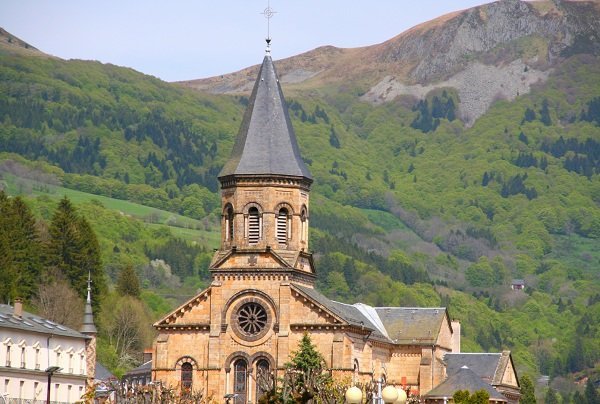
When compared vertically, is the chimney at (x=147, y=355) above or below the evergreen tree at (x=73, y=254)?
below

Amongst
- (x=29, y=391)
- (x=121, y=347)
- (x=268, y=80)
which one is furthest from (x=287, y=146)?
(x=121, y=347)

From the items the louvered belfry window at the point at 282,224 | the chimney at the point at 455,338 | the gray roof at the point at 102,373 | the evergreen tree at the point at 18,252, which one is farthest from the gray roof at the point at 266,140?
the evergreen tree at the point at 18,252

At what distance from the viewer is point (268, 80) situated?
4390 inches

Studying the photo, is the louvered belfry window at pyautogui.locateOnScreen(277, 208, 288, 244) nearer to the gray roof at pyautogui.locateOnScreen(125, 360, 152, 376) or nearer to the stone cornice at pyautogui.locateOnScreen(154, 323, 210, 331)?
the stone cornice at pyautogui.locateOnScreen(154, 323, 210, 331)

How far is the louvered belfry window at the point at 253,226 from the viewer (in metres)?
107

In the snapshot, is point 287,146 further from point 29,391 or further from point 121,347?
point 121,347

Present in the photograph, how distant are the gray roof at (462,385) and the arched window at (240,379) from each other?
44.1 feet

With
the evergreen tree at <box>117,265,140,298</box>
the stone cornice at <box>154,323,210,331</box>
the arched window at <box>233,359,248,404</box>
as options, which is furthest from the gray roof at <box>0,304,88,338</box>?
the evergreen tree at <box>117,265,140,298</box>

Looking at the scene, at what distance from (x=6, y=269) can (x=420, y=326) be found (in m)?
34.9

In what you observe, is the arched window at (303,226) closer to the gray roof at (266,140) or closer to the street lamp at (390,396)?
the gray roof at (266,140)

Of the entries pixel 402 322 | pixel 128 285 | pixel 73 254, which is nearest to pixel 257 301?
pixel 402 322

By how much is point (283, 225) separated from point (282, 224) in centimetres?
10

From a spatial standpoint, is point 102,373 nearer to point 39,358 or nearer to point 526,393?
point 39,358

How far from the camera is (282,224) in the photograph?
108 m
